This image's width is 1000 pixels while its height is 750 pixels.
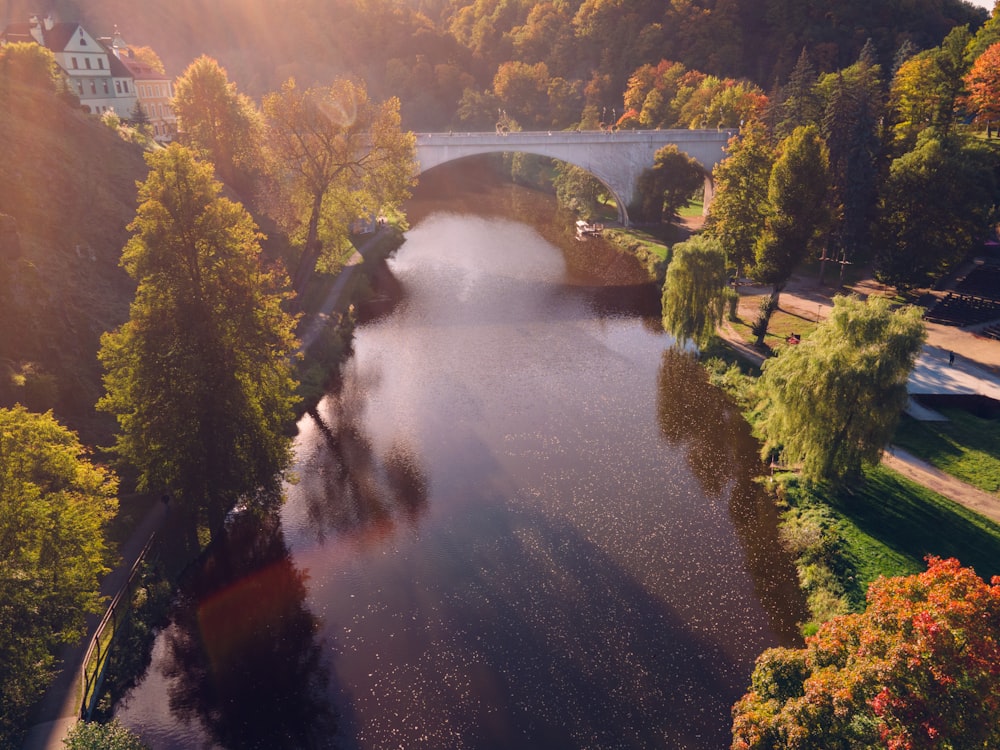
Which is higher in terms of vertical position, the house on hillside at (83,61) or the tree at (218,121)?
the house on hillside at (83,61)

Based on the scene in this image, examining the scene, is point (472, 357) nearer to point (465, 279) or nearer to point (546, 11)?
point (465, 279)

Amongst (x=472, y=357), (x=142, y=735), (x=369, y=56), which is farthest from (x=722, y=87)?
(x=142, y=735)

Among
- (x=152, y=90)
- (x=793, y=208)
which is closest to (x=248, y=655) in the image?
(x=793, y=208)

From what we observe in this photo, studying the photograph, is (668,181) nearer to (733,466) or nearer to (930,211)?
(930,211)

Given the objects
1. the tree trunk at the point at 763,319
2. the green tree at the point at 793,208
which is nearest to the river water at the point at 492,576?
the tree trunk at the point at 763,319

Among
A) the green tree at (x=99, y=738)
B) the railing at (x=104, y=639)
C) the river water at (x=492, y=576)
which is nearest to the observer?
the green tree at (x=99, y=738)

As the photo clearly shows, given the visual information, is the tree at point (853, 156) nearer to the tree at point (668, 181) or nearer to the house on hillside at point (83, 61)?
the tree at point (668, 181)

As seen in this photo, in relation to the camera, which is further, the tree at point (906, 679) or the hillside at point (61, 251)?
the hillside at point (61, 251)
